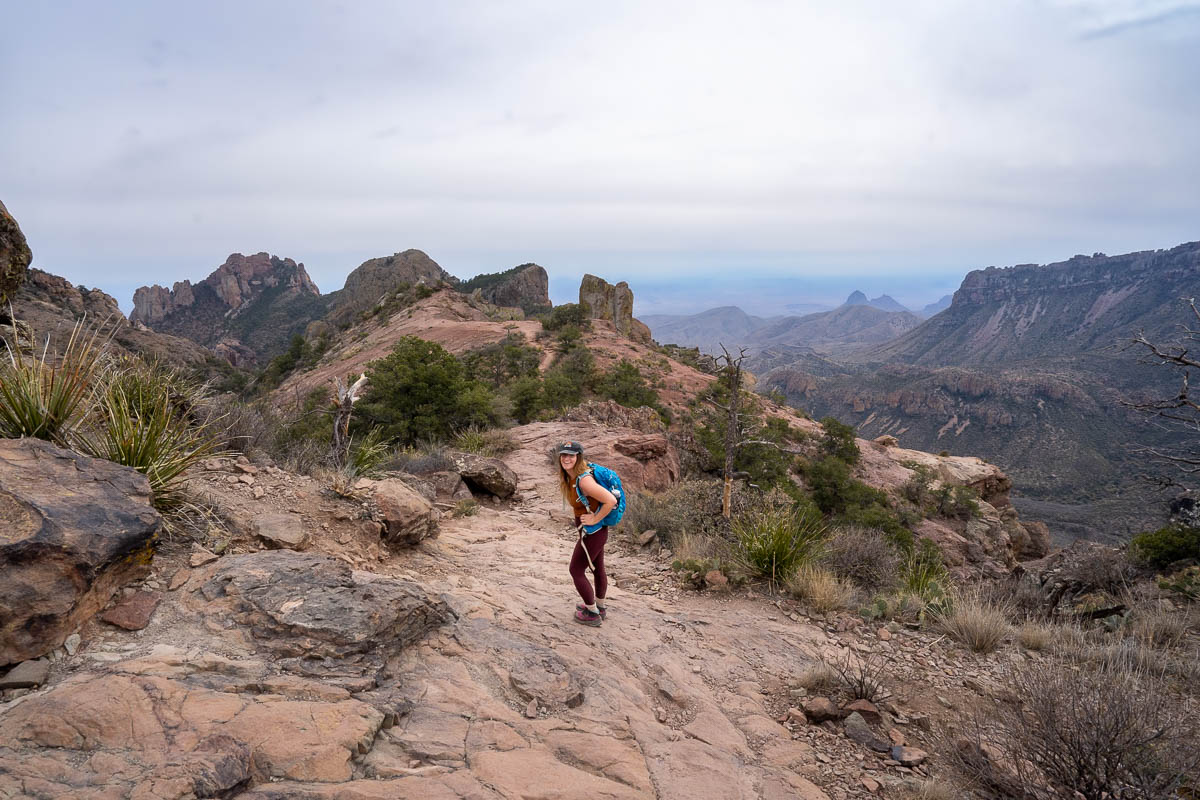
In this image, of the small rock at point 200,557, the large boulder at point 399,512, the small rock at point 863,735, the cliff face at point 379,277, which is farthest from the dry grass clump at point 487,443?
the cliff face at point 379,277

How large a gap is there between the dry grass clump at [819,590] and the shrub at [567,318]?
34.3m

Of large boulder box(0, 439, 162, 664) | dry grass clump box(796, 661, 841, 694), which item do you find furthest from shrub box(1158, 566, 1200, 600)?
large boulder box(0, 439, 162, 664)

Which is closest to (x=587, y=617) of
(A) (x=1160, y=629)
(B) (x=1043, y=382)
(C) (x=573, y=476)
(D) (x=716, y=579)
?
(C) (x=573, y=476)

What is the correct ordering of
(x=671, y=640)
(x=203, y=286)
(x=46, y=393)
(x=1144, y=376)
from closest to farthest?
(x=46, y=393) < (x=671, y=640) < (x=1144, y=376) < (x=203, y=286)

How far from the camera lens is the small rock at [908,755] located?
12.0 feet

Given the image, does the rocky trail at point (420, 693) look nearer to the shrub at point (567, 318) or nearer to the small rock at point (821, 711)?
the small rock at point (821, 711)

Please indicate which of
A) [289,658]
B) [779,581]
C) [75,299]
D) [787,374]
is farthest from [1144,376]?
[75,299]

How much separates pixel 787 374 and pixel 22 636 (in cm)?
9735

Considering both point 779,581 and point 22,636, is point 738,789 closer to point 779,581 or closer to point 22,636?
point 779,581

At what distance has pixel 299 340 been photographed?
39.4 m

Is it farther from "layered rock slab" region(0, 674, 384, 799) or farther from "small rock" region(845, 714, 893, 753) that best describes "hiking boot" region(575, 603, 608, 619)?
"layered rock slab" region(0, 674, 384, 799)

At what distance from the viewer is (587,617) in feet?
17.1

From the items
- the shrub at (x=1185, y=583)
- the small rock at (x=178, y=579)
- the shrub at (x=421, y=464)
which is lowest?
the shrub at (x=1185, y=583)

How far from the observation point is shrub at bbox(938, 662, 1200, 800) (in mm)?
2768
